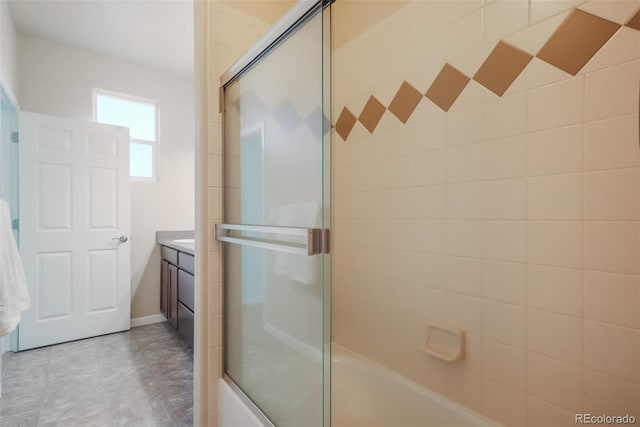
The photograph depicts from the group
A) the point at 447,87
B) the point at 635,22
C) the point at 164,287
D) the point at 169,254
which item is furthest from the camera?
the point at 164,287

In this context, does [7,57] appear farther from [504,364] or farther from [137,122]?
[504,364]

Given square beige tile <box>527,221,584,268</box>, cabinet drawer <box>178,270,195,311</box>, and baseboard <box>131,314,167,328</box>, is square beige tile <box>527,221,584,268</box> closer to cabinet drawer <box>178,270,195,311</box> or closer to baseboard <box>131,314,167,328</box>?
cabinet drawer <box>178,270,195,311</box>

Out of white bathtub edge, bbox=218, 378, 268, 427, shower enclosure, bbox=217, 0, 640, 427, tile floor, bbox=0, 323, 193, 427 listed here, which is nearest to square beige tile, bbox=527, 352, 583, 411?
shower enclosure, bbox=217, 0, 640, 427

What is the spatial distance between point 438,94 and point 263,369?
4.34 ft

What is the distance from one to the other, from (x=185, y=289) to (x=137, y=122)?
1.99 metres

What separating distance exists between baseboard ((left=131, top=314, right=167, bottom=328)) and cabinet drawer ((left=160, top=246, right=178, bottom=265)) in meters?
0.63

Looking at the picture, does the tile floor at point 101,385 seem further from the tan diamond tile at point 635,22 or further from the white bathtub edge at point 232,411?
the tan diamond tile at point 635,22

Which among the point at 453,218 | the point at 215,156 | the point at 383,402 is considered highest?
the point at 215,156

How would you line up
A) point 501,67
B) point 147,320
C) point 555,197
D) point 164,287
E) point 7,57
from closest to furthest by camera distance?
point 555,197
point 501,67
point 7,57
point 164,287
point 147,320

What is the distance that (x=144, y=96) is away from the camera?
333 cm

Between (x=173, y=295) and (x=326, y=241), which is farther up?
(x=326, y=241)

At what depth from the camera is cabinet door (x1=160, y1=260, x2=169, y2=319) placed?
3021 mm

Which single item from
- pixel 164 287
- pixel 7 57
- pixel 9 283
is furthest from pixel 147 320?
pixel 7 57

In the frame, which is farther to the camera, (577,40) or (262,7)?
(262,7)
